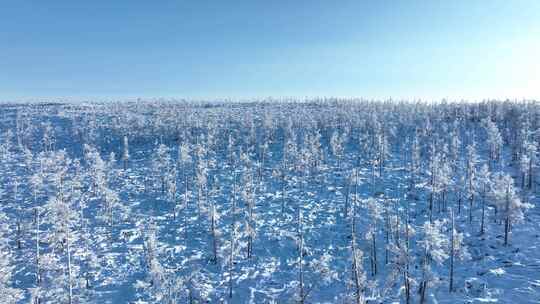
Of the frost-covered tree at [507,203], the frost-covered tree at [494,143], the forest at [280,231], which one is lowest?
the forest at [280,231]

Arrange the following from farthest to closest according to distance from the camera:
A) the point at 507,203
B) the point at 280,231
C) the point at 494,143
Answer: the point at 494,143, the point at 280,231, the point at 507,203

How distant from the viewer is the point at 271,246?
59.0 metres

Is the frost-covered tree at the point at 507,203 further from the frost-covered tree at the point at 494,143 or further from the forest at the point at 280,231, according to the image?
the frost-covered tree at the point at 494,143

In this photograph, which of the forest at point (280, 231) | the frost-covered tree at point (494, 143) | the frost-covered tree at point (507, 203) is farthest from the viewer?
the frost-covered tree at point (494, 143)

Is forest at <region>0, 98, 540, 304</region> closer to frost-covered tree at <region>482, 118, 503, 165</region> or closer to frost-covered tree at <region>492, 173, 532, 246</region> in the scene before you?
frost-covered tree at <region>492, 173, 532, 246</region>

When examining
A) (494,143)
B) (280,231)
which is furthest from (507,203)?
(494,143)

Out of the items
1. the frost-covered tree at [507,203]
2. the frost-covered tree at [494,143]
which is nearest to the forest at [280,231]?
the frost-covered tree at [507,203]

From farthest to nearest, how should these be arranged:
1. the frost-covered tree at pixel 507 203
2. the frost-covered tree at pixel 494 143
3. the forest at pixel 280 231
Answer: the frost-covered tree at pixel 494 143, the frost-covered tree at pixel 507 203, the forest at pixel 280 231

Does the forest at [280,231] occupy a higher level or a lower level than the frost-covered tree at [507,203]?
lower

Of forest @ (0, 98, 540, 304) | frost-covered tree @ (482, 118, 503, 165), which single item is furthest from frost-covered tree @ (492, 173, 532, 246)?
frost-covered tree @ (482, 118, 503, 165)

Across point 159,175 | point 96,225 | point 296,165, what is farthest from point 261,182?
point 96,225

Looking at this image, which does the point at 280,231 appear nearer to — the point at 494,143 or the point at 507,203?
the point at 507,203

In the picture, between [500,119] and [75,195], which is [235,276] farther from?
[500,119]

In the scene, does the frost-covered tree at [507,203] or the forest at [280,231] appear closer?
the forest at [280,231]
